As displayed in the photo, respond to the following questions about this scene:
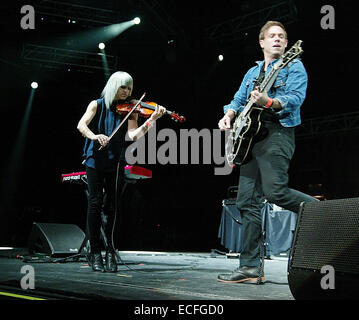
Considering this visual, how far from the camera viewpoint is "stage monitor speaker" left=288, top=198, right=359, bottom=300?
1.18m

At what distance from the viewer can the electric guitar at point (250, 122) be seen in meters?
2.06

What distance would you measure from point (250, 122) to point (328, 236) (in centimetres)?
92

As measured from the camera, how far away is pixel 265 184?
202 cm

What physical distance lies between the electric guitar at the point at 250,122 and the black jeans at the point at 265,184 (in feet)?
0.20

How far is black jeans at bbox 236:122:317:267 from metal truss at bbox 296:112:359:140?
758cm

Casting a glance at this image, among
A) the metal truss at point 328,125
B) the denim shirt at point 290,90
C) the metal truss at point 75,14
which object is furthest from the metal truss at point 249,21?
the denim shirt at point 290,90

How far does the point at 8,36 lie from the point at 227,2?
4.84 metres

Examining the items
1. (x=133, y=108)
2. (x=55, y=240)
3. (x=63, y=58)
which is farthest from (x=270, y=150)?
(x=63, y=58)

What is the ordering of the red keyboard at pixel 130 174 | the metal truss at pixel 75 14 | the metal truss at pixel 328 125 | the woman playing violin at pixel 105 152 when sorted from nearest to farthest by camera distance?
the woman playing violin at pixel 105 152 → the red keyboard at pixel 130 174 → the metal truss at pixel 75 14 → the metal truss at pixel 328 125

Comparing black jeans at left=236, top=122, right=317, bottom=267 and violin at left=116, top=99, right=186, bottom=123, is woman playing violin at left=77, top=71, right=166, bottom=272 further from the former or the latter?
black jeans at left=236, top=122, right=317, bottom=267

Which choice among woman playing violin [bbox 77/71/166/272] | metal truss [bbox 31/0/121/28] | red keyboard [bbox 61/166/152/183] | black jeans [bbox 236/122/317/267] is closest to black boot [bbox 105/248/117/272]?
woman playing violin [bbox 77/71/166/272]

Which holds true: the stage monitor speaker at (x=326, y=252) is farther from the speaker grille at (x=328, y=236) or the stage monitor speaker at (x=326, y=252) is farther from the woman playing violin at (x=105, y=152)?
the woman playing violin at (x=105, y=152)

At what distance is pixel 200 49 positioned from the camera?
8.48m
